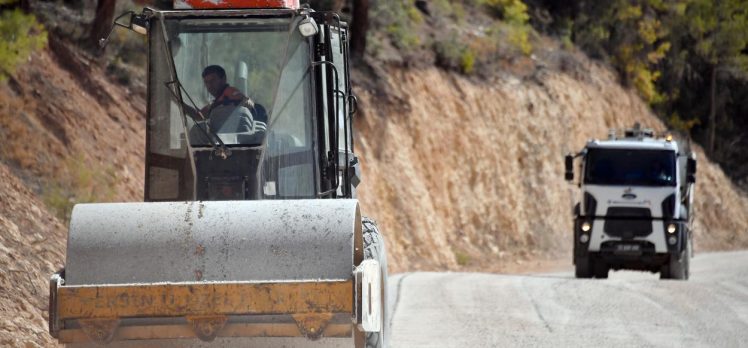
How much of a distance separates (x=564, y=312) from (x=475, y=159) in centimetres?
2207

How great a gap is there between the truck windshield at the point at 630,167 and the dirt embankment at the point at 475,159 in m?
6.18

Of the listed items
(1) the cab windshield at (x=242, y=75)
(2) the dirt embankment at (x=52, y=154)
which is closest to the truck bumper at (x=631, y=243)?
(2) the dirt embankment at (x=52, y=154)

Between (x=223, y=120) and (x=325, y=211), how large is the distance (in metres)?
1.88

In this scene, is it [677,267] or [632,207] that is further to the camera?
[677,267]

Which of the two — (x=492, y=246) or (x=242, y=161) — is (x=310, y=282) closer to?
(x=242, y=161)

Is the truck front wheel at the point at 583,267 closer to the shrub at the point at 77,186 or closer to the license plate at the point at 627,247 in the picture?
the license plate at the point at 627,247

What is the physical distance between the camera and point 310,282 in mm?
8547

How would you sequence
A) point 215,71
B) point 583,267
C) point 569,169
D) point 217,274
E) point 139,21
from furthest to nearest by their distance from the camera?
point 583,267 → point 569,169 → point 215,71 → point 139,21 → point 217,274

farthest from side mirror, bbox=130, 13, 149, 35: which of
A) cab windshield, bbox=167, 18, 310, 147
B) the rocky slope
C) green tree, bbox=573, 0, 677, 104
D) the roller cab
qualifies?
green tree, bbox=573, 0, 677, 104

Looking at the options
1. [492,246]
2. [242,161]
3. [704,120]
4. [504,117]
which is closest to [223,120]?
[242,161]

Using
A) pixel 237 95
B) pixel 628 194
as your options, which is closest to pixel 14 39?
pixel 237 95

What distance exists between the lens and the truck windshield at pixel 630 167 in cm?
2570

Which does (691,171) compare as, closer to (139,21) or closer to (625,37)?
(139,21)

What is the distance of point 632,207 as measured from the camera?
2570 cm
